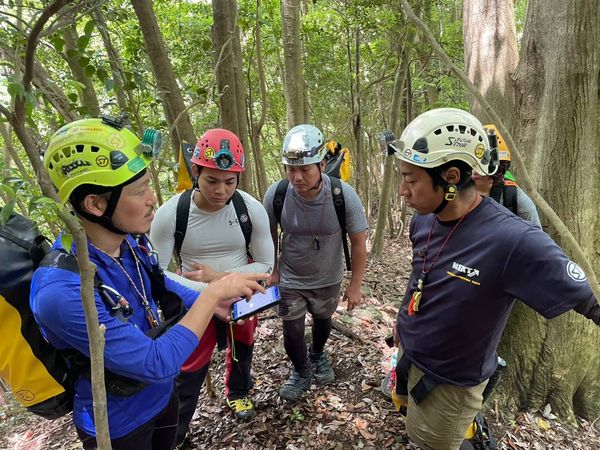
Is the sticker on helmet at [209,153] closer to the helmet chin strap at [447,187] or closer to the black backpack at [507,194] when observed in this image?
the helmet chin strap at [447,187]

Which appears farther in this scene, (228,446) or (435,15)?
(435,15)

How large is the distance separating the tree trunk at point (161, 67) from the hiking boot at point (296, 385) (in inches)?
114

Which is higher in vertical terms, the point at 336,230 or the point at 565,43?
the point at 565,43

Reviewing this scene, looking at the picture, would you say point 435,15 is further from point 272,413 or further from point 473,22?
point 272,413

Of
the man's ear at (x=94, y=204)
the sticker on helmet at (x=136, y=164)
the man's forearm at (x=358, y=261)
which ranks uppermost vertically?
the sticker on helmet at (x=136, y=164)

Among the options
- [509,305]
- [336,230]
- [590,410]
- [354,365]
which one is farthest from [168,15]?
[590,410]

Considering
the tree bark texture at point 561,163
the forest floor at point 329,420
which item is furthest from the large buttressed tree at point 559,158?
the forest floor at point 329,420

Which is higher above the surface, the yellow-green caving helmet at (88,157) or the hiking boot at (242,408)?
the yellow-green caving helmet at (88,157)

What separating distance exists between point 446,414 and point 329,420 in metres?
1.40

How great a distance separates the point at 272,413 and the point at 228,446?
49 centimetres

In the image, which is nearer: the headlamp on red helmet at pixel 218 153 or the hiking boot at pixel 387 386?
the headlamp on red helmet at pixel 218 153

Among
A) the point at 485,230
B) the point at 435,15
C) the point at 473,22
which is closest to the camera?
the point at 485,230

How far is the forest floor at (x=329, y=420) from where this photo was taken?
3.12 metres

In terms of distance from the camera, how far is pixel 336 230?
3.46m
